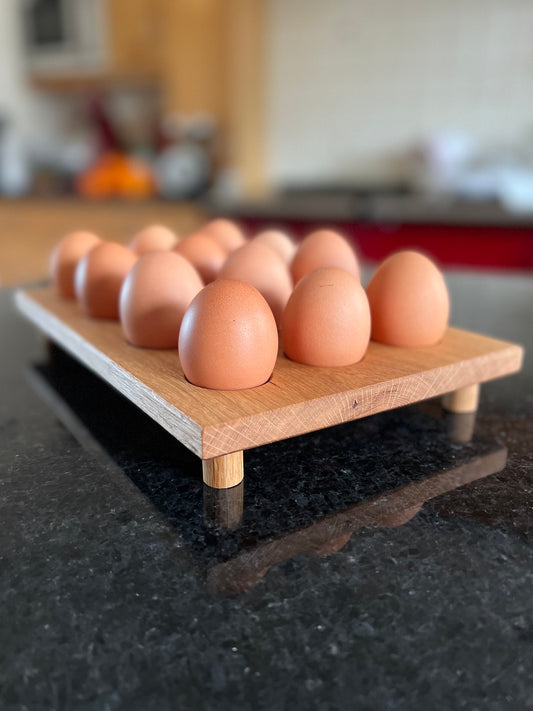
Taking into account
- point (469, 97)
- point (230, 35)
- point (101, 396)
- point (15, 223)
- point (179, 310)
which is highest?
point (230, 35)

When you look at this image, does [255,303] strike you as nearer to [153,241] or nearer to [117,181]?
[153,241]

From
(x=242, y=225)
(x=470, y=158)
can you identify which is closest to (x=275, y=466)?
(x=242, y=225)

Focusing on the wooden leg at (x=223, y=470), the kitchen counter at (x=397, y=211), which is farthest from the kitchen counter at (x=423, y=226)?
the wooden leg at (x=223, y=470)

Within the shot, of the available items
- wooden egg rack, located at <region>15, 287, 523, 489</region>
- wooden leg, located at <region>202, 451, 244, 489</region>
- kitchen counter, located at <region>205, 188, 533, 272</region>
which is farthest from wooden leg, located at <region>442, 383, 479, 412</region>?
kitchen counter, located at <region>205, 188, 533, 272</region>

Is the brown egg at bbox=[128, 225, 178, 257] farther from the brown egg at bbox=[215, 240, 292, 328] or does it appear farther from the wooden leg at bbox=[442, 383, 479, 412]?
the wooden leg at bbox=[442, 383, 479, 412]

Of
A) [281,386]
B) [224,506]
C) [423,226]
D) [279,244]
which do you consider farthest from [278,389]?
[423,226]

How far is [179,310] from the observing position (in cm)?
65

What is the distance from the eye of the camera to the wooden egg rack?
48 cm

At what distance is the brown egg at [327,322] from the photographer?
1.90 ft

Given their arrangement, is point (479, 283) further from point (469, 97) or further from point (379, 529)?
point (469, 97)

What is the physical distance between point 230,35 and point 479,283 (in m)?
2.19

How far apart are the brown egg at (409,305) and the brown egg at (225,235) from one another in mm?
329

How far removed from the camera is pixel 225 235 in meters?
0.96

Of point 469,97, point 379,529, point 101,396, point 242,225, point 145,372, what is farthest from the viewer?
point 469,97
